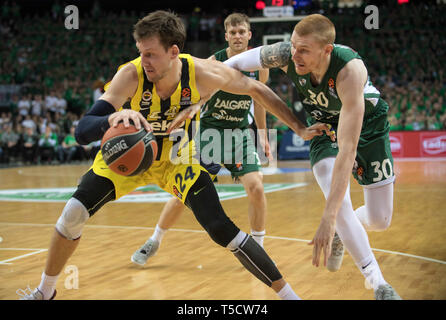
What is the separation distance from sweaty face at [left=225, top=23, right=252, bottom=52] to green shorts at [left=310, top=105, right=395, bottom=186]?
5.72 feet

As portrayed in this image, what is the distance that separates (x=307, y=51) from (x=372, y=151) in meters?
1.09

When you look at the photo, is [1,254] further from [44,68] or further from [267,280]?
[44,68]

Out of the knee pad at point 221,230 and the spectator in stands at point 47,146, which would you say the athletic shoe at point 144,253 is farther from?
the spectator in stands at point 47,146

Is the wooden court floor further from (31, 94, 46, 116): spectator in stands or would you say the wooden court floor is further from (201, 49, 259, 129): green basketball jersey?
(31, 94, 46, 116): spectator in stands

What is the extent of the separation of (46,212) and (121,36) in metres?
17.3

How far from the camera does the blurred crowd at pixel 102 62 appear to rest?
18.0 m

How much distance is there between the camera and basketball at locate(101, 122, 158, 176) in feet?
10.6

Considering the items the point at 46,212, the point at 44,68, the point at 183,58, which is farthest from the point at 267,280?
the point at 44,68

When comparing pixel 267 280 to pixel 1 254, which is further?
pixel 1 254

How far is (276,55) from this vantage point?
12.8ft

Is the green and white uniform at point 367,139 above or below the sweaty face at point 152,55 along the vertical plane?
below

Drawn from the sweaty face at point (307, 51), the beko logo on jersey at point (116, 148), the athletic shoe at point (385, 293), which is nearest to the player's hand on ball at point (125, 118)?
the beko logo on jersey at point (116, 148)

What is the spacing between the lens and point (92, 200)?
357 centimetres

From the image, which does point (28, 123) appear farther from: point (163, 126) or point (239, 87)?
point (239, 87)
